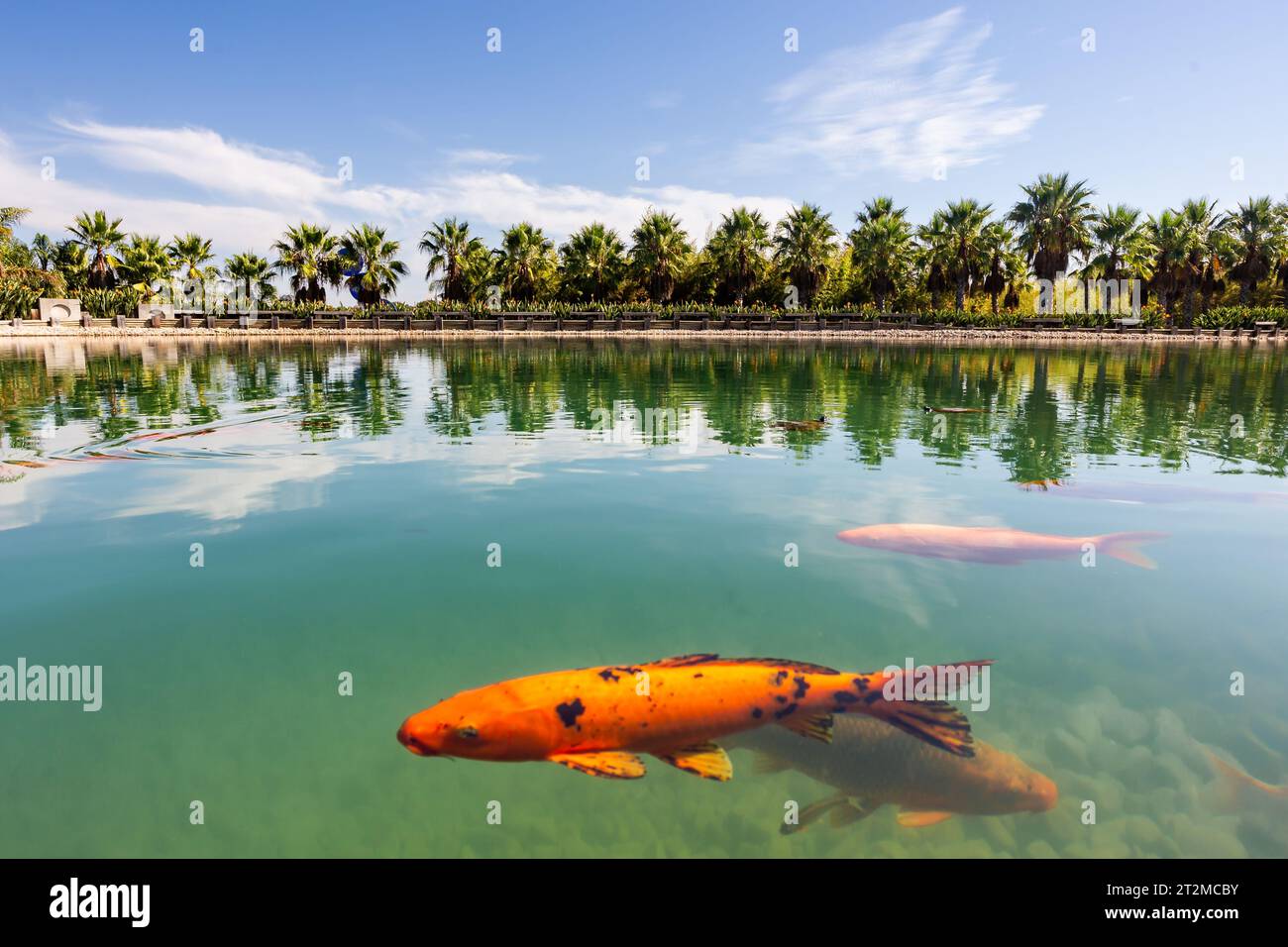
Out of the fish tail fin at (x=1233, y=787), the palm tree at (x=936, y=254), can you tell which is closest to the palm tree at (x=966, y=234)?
the palm tree at (x=936, y=254)

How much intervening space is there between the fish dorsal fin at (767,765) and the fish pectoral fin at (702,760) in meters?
0.14

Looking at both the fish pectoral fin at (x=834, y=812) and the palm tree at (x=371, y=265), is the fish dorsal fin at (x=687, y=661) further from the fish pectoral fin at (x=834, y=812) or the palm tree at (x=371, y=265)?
the palm tree at (x=371, y=265)

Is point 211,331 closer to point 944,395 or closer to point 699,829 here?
point 944,395

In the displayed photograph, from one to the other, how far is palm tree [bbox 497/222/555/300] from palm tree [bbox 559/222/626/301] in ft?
6.66

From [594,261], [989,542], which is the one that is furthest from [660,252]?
[989,542]

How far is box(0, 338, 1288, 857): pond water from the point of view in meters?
3.50

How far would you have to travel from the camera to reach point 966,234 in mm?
57844

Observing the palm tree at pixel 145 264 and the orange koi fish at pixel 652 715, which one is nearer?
the orange koi fish at pixel 652 715

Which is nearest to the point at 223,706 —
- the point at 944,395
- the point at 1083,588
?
the point at 1083,588

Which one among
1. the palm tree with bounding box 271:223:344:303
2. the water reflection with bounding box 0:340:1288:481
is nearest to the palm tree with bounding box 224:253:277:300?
the palm tree with bounding box 271:223:344:303

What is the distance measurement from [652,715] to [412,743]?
1.26 metres

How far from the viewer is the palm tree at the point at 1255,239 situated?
197 ft
